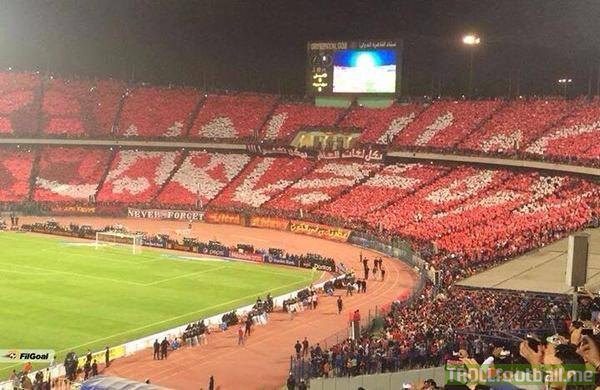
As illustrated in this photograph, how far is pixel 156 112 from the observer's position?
283 ft

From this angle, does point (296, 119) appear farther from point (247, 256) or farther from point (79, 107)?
point (247, 256)

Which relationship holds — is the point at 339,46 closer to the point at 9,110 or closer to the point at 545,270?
the point at 9,110

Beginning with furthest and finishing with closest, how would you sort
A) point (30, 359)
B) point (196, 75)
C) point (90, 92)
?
point (196, 75) < point (90, 92) < point (30, 359)

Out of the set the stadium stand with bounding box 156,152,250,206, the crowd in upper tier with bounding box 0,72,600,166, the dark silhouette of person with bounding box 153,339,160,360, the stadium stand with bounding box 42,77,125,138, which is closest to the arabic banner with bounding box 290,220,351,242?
the stadium stand with bounding box 156,152,250,206

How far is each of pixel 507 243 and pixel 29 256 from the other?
32.1 metres

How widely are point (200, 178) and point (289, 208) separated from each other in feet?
46.0

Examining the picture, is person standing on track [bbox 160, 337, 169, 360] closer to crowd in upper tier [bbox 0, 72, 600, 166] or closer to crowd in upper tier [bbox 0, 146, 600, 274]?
crowd in upper tier [bbox 0, 146, 600, 274]

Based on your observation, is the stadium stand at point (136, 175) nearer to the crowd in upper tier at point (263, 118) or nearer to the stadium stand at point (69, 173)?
the stadium stand at point (69, 173)

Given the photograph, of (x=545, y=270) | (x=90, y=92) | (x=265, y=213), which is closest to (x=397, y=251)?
(x=265, y=213)

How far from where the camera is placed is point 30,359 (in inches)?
1043

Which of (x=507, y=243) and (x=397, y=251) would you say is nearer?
(x=507, y=243)

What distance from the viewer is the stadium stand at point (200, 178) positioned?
73.7 meters

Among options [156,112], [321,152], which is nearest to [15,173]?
[156,112]

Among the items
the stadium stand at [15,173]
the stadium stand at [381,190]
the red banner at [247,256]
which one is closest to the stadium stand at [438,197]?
the stadium stand at [381,190]
